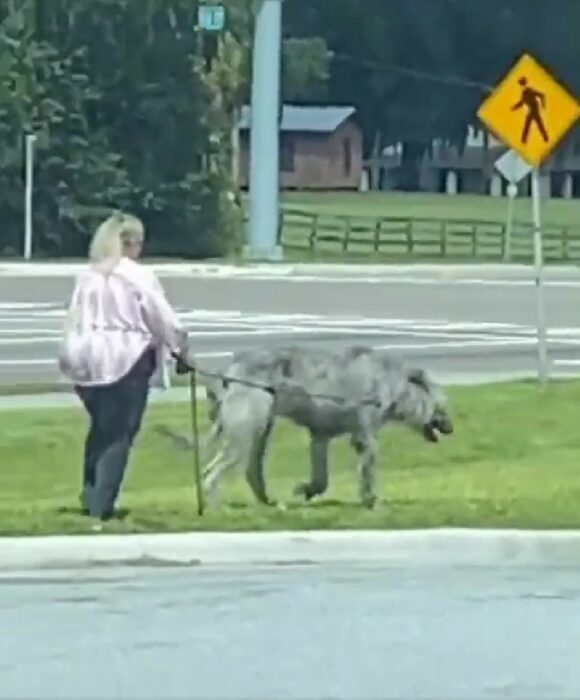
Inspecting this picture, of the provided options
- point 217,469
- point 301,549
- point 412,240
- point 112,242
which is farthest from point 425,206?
point 301,549

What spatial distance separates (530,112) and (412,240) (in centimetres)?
3645

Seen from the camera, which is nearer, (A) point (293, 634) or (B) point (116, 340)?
(A) point (293, 634)

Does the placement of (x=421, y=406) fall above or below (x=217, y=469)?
above

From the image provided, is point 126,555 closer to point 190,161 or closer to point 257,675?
point 257,675

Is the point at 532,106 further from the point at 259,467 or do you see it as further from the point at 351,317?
the point at 351,317

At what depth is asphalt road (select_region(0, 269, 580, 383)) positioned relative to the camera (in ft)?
88.3

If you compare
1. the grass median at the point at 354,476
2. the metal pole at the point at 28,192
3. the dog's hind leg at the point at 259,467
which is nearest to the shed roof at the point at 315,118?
the metal pole at the point at 28,192

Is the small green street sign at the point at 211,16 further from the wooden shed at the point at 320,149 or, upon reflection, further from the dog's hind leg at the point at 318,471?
the wooden shed at the point at 320,149

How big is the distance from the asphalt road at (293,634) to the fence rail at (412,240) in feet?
140

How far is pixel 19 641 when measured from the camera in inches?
425

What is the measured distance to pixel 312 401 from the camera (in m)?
14.6

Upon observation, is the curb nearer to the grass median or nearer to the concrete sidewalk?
the grass median

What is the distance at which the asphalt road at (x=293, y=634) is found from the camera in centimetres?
979

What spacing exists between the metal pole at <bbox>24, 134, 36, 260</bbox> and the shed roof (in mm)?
50928
